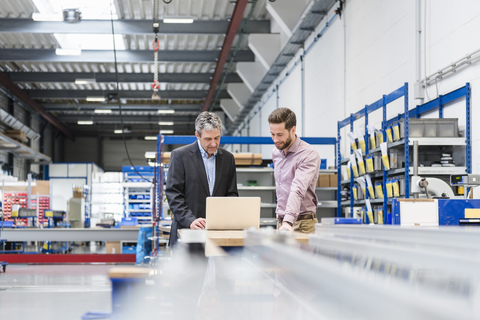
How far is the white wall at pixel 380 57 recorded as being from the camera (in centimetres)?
517

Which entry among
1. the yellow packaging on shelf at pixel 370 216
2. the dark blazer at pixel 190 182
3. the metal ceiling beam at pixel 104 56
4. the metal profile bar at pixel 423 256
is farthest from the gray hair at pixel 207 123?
the metal ceiling beam at pixel 104 56

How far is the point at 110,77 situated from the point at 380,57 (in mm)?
11070

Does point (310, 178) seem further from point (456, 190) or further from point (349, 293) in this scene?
point (456, 190)

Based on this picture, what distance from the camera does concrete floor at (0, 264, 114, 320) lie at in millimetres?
5100

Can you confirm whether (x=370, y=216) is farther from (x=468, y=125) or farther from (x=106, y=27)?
(x=106, y=27)

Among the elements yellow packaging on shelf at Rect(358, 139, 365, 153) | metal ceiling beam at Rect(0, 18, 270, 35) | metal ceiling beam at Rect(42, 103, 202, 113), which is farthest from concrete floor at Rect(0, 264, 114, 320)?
metal ceiling beam at Rect(42, 103, 202, 113)

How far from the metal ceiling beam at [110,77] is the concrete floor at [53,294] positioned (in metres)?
8.00

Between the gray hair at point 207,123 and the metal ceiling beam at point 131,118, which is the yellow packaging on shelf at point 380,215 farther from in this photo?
the metal ceiling beam at point 131,118

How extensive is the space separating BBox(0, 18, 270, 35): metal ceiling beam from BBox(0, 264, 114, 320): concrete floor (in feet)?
16.9

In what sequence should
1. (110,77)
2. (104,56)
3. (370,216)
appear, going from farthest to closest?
(110,77)
(104,56)
(370,216)

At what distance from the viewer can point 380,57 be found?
7.21m

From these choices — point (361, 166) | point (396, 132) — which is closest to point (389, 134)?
point (396, 132)

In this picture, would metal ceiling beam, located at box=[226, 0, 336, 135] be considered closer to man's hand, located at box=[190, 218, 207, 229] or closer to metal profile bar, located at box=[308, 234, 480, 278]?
man's hand, located at box=[190, 218, 207, 229]

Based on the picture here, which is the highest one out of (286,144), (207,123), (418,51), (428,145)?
(418,51)
